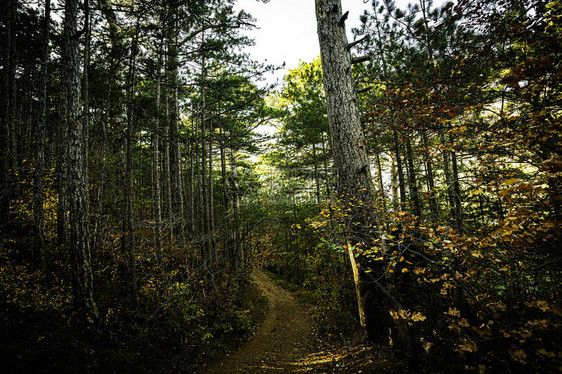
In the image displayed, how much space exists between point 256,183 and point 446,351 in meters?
14.9

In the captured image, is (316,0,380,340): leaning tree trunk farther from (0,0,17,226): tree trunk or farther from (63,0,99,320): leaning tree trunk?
(0,0,17,226): tree trunk

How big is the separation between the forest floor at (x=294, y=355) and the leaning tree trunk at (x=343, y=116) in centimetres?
67

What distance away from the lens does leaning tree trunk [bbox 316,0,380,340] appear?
14.0ft

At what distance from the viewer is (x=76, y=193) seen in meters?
5.18

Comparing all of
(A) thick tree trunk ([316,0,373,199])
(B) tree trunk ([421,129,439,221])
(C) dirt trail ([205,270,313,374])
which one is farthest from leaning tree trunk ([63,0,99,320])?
(B) tree trunk ([421,129,439,221])

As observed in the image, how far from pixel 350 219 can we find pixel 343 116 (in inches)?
86.7

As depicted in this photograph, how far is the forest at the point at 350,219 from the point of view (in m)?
2.74

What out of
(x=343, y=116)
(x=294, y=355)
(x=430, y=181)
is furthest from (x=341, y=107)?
(x=294, y=355)

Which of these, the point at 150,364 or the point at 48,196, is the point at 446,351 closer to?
the point at 150,364

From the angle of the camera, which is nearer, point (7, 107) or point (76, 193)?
point (76, 193)

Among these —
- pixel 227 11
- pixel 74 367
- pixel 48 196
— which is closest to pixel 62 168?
pixel 48 196

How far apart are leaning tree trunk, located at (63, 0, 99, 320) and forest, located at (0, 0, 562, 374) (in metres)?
0.03

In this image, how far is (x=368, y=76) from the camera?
8109mm

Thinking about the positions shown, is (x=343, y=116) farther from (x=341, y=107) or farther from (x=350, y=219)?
(x=350, y=219)
